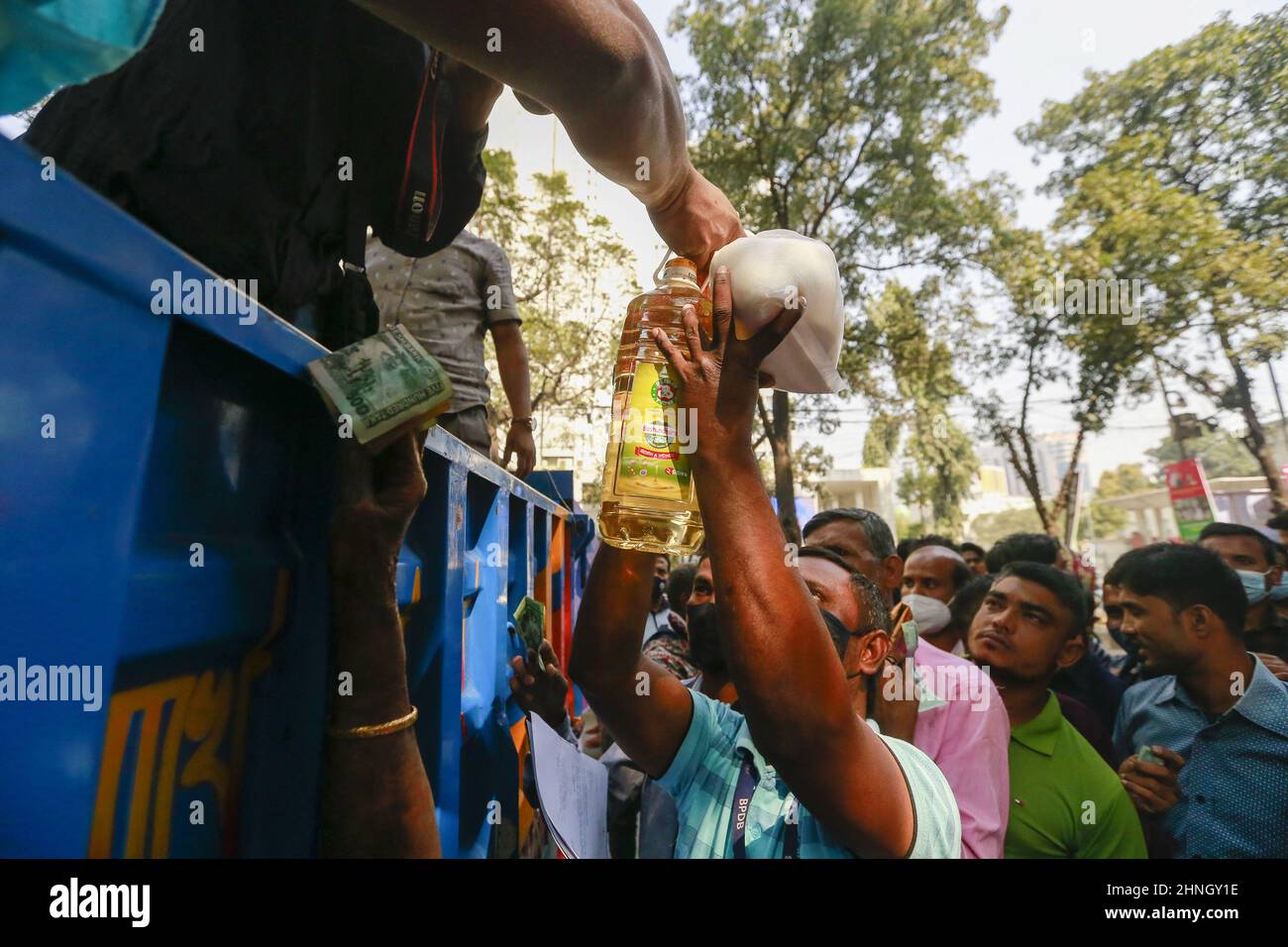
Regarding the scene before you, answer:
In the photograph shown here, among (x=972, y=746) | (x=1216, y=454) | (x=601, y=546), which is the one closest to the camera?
(x=601, y=546)

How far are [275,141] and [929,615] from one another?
375cm

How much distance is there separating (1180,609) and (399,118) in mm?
3318

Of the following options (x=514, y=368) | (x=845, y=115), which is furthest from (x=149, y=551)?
(x=845, y=115)

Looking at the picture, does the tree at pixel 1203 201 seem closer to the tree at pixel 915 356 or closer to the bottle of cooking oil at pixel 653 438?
the tree at pixel 915 356

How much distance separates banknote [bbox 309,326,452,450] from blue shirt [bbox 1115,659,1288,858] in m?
2.79

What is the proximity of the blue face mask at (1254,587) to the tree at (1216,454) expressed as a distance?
33.4ft

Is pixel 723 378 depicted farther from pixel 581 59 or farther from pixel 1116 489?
pixel 1116 489

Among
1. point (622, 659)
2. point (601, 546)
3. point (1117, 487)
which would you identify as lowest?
point (622, 659)

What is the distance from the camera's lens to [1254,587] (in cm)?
379

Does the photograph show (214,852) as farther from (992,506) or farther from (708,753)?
(992,506)

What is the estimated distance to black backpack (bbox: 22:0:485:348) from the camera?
0.90m

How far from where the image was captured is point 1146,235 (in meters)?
9.98

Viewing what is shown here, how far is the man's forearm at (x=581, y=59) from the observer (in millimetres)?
786
